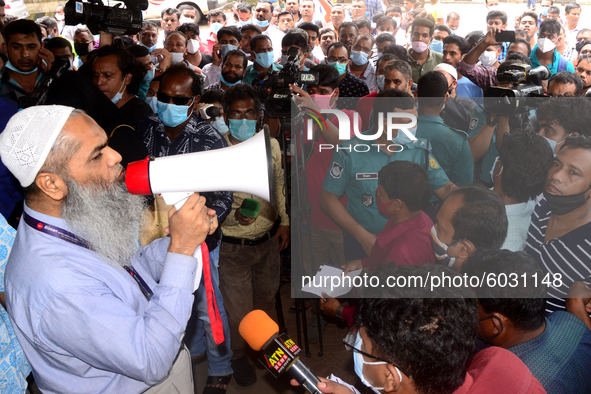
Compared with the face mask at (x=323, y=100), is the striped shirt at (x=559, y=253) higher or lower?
lower

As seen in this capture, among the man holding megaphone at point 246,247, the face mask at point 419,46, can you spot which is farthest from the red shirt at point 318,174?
the face mask at point 419,46

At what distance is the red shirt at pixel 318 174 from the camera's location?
10.4ft

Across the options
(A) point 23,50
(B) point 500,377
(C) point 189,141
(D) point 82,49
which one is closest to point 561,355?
(B) point 500,377

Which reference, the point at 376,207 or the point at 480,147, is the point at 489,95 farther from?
the point at 376,207

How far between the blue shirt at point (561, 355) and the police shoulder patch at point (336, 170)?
164 cm

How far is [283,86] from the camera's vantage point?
9.43 feet

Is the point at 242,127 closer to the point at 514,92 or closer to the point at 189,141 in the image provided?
the point at 189,141

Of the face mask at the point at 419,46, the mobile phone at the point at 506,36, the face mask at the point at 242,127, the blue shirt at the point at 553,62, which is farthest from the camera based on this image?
the face mask at the point at 419,46

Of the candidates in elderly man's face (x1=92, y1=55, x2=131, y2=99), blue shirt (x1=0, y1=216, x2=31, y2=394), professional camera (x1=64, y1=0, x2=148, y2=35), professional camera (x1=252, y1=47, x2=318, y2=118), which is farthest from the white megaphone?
professional camera (x1=64, y1=0, x2=148, y2=35)

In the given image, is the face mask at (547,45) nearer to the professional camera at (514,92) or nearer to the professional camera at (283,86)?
the professional camera at (514,92)

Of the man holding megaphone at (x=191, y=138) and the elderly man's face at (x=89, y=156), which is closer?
the elderly man's face at (x=89, y=156)

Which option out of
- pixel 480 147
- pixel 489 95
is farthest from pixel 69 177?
pixel 489 95

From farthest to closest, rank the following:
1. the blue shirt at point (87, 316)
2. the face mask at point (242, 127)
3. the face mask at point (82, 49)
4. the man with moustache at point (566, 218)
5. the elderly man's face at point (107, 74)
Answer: the face mask at point (82, 49) < the elderly man's face at point (107, 74) < the face mask at point (242, 127) < the man with moustache at point (566, 218) < the blue shirt at point (87, 316)

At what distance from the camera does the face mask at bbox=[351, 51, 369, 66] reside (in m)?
5.64
